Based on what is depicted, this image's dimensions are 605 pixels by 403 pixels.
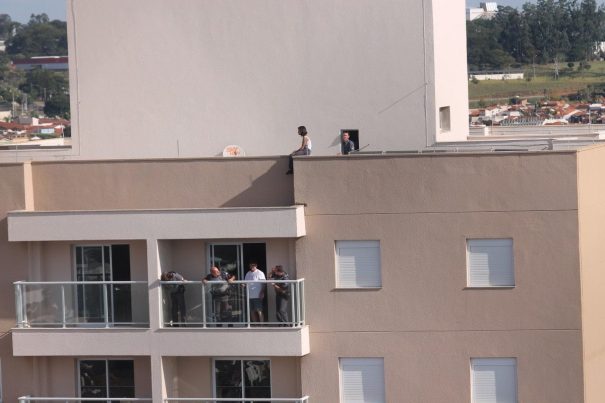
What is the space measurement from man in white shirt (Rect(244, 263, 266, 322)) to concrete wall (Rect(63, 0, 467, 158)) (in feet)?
24.1

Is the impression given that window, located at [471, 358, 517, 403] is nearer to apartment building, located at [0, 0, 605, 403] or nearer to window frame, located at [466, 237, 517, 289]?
apartment building, located at [0, 0, 605, 403]

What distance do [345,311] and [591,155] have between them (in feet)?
20.4

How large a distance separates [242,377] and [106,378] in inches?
122

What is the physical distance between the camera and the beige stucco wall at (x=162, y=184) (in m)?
32.9

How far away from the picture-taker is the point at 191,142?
1558 inches

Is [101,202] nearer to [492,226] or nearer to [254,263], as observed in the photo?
[254,263]

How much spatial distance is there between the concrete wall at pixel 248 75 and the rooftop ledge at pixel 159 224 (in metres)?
7.11

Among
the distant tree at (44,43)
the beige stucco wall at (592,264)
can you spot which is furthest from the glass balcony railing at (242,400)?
the distant tree at (44,43)

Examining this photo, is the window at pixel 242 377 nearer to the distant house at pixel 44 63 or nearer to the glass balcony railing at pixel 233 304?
A: the glass balcony railing at pixel 233 304

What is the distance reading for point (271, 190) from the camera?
108ft

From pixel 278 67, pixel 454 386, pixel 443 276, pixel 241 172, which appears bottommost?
pixel 454 386

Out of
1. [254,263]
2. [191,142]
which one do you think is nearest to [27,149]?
[191,142]

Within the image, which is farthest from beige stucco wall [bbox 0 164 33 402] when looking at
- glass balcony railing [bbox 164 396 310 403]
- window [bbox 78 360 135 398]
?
glass balcony railing [bbox 164 396 310 403]

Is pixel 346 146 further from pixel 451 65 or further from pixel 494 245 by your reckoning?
pixel 451 65
